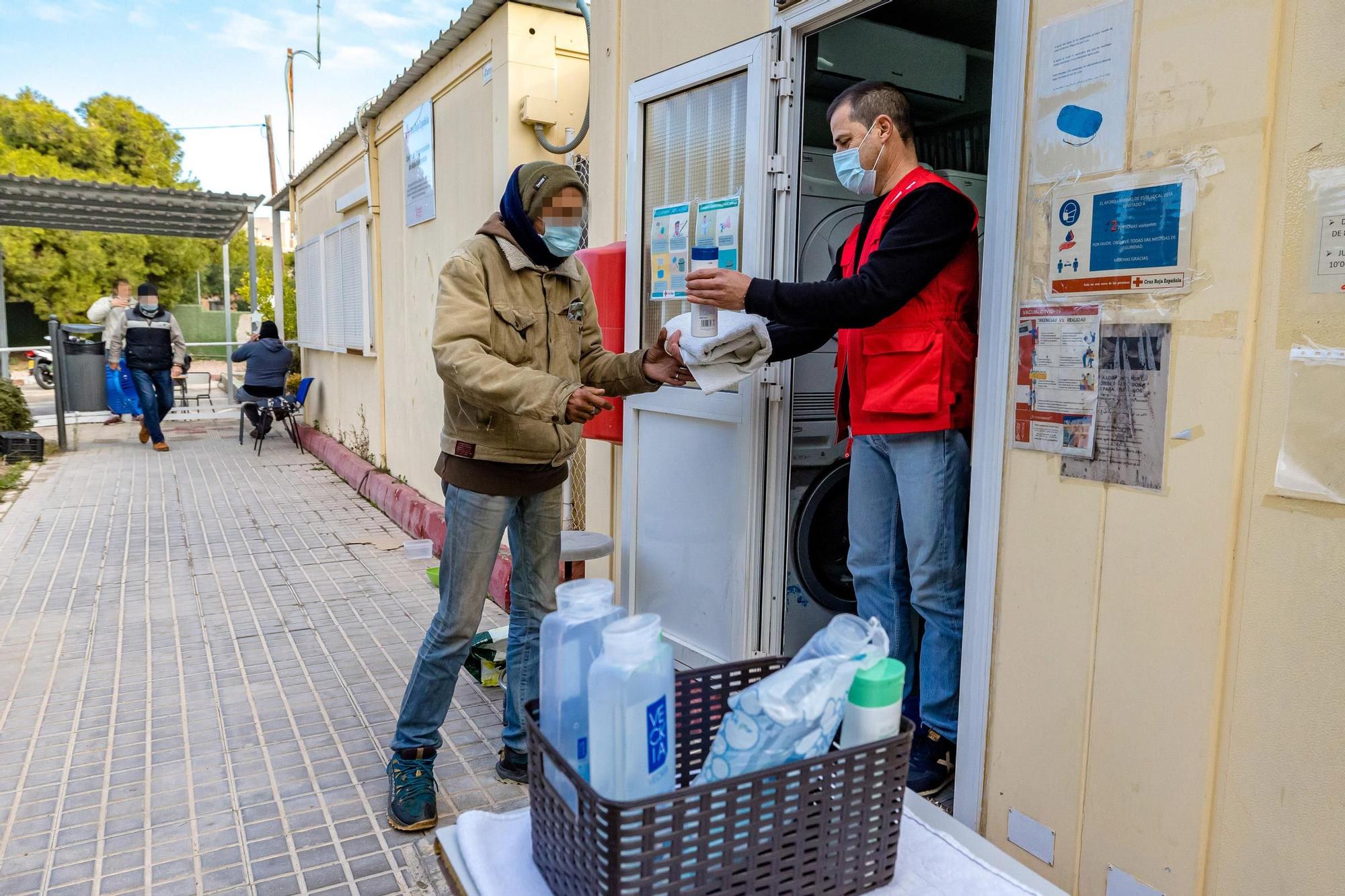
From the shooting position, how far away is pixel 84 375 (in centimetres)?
1056

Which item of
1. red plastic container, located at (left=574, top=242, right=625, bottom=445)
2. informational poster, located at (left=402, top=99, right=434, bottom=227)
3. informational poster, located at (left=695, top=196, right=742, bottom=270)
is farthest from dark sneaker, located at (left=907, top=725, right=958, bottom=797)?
informational poster, located at (left=402, top=99, right=434, bottom=227)

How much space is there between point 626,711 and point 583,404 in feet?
3.95

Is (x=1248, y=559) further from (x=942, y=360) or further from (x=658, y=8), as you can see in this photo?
(x=658, y=8)

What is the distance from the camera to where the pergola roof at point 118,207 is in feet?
33.7

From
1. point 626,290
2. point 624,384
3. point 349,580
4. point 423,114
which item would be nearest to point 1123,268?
point 624,384

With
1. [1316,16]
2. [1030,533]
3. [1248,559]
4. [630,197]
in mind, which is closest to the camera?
[1316,16]

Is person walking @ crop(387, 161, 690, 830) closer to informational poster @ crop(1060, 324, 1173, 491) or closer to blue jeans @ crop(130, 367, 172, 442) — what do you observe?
informational poster @ crop(1060, 324, 1173, 491)

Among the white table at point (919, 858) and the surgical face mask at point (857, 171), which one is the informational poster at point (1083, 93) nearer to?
the surgical face mask at point (857, 171)

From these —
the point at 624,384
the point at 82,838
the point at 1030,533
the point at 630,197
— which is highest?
the point at 630,197

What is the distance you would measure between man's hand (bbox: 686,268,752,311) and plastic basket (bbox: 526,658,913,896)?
1458 millimetres

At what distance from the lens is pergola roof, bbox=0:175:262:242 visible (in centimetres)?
1027

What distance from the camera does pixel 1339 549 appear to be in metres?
1.66

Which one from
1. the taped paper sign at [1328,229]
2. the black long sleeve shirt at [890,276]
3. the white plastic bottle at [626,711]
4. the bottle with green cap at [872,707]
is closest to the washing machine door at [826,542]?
the black long sleeve shirt at [890,276]

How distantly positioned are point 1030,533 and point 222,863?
7.99 feet
